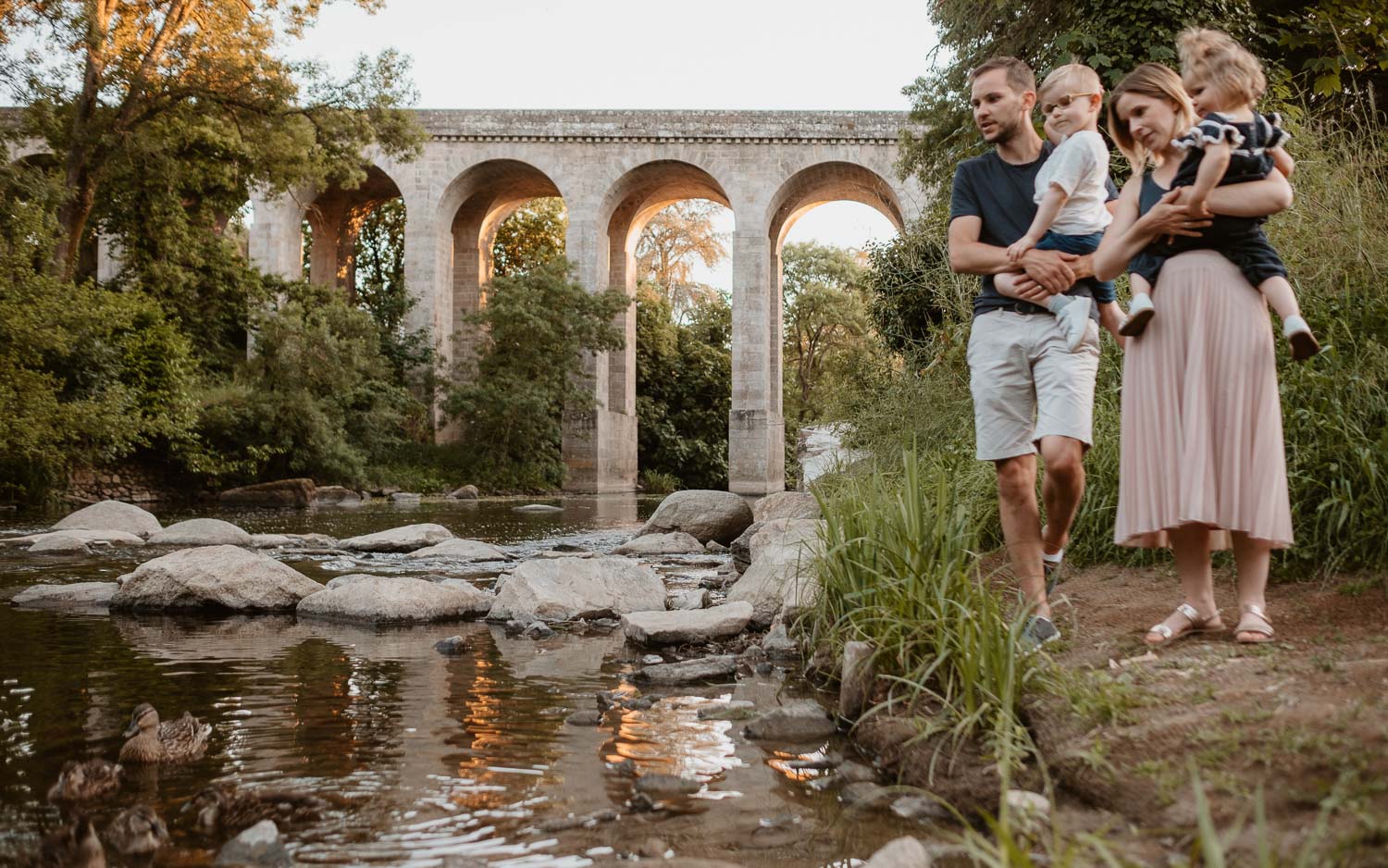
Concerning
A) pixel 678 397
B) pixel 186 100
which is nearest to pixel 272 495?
pixel 186 100

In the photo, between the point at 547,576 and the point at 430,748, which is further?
the point at 547,576

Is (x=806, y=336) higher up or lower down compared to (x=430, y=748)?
higher up

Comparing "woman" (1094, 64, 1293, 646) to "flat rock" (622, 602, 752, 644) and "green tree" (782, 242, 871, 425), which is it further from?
"green tree" (782, 242, 871, 425)

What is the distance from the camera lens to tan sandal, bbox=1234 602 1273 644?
9.13ft

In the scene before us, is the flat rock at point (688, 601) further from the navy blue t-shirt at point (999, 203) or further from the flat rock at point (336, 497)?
the flat rock at point (336, 497)

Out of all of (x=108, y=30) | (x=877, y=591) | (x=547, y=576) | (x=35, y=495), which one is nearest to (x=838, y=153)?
(x=108, y=30)

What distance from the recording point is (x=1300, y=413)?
3879mm

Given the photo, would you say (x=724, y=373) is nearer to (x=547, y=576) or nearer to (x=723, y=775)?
(x=547, y=576)

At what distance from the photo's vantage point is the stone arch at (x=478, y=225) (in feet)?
101

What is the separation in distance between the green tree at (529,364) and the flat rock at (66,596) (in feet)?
64.4

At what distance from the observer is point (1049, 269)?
3150 millimetres

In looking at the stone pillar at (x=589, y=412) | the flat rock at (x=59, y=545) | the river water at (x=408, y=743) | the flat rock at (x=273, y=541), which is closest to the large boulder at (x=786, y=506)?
the river water at (x=408, y=743)

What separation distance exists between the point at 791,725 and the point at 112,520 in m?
10.3

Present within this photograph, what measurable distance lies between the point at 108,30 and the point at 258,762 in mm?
17166
